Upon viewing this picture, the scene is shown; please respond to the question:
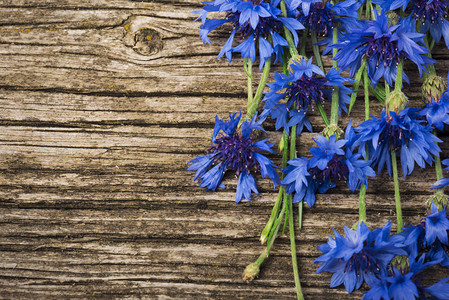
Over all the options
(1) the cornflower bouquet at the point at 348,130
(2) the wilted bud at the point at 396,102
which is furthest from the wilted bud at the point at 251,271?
(2) the wilted bud at the point at 396,102

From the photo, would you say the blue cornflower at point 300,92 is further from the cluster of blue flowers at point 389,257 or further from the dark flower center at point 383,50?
the cluster of blue flowers at point 389,257

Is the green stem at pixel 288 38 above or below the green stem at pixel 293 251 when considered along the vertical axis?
above

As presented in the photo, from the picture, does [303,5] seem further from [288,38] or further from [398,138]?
[398,138]

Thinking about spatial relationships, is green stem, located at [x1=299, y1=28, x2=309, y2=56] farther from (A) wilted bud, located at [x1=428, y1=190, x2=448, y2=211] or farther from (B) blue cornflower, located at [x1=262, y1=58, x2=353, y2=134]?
(A) wilted bud, located at [x1=428, y1=190, x2=448, y2=211]

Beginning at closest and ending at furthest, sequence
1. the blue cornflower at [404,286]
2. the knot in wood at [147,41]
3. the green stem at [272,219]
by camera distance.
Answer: the blue cornflower at [404,286] < the green stem at [272,219] < the knot in wood at [147,41]

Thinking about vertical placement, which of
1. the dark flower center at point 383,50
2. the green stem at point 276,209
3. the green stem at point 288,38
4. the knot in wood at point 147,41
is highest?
the knot in wood at point 147,41

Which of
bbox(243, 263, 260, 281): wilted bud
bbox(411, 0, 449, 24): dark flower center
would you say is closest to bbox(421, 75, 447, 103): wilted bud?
bbox(411, 0, 449, 24): dark flower center
